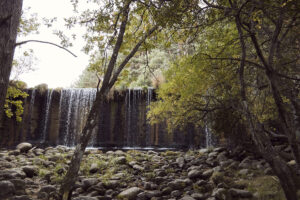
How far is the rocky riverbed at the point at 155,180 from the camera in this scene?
464 cm

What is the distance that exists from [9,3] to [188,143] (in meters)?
12.4

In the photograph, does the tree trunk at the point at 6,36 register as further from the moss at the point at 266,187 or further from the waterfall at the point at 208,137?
the waterfall at the point at 208,137

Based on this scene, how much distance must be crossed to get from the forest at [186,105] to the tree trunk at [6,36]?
11mm

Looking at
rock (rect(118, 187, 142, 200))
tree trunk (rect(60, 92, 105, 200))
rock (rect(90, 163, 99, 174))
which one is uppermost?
tree trunk (rect(60, 92, 105, 200))

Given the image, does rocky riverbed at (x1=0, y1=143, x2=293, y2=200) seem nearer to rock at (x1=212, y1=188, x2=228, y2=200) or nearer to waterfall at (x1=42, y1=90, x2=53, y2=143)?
rock at (x1=212, y1=188, x2=228, y2=200)

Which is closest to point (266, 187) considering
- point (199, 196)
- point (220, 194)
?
point (220, 194)

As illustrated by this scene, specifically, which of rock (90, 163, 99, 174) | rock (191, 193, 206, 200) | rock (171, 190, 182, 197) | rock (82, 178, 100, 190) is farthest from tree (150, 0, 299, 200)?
rock (82, 178, 100, 190)

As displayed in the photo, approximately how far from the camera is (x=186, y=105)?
7523mm

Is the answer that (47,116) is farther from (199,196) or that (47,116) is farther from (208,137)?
(199,196)

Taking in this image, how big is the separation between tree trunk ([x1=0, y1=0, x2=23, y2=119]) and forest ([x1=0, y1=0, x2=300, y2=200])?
0.04 ft

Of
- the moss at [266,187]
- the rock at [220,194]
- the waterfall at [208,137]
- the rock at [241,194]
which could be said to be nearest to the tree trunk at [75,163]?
the rock at [220,194]

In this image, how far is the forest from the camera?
10.3 ft

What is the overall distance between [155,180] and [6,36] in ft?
18.6

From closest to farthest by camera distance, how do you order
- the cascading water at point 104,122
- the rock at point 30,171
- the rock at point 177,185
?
the rock at point 177,185 < the rock at point 30,171 < the cascading water at point 104,122
